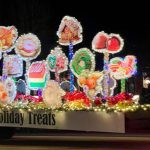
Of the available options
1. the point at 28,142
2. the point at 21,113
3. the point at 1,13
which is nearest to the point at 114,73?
the point at 21,113

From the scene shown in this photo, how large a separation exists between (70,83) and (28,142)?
3.07m

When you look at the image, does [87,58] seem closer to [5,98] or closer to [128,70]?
[128,70]

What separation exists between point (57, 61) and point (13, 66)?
1843mm

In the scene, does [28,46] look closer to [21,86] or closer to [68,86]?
[21,86]

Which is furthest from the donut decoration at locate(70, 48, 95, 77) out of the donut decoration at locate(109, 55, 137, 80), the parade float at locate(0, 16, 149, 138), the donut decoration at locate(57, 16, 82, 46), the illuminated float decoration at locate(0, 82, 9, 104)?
the illuminated float decoration at locate(0, 82, 9, 104)

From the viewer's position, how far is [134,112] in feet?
57.1

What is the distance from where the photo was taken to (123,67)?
18750 mm

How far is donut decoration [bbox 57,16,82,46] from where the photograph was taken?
19.4 meters

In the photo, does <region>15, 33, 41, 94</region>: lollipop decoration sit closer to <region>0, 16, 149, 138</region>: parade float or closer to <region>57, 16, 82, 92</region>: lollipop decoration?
<region>0, 16, 149, 138</region>: parade float

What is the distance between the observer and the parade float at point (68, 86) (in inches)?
702

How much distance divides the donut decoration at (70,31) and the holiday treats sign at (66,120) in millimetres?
2354

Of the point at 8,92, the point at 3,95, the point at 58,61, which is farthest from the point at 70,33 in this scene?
the point at 3,95

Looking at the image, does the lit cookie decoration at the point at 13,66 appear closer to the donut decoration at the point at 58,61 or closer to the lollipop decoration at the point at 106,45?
the donut decoration at the point at 58,61

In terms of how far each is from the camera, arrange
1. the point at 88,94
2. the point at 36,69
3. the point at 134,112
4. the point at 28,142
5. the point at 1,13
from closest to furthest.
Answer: the point at 134,112 → the point at 88,94 → the point at 36,69 → the point at 28,142 → the point at 1,13
